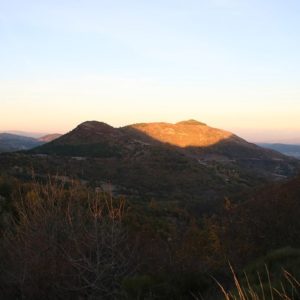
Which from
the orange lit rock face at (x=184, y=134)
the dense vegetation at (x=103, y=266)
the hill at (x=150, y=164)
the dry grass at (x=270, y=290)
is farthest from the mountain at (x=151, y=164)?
the dry grass at (x=270, y=290)

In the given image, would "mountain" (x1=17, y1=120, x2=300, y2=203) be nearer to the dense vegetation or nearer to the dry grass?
the dense vegetation

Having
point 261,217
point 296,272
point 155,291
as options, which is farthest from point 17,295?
point 261,217

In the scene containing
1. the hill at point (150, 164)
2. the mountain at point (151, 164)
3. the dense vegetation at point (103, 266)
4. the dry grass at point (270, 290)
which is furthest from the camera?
the mountain at point (151, 164)

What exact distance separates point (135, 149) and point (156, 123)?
71157 millimetres

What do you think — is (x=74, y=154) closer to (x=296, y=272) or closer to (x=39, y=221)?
(x=39, y=221)

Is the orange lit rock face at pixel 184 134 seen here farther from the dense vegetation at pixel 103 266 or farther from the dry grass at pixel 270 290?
the dry grass at pixel 270 290

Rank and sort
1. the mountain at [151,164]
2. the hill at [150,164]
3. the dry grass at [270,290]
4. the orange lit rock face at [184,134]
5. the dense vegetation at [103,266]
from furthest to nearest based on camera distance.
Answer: the orange lit rock face at [184,134] < the mountain at [151,164] < the hill at [150,164] < the dense vegetation at [103,266] < the dry grass at [270,290]

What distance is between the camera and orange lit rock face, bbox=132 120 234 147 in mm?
147875

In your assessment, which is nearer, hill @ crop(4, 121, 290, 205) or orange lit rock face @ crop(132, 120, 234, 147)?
hill @ crop(4, 121, 290, 205)

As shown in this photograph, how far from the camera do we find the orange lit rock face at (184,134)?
148 meters

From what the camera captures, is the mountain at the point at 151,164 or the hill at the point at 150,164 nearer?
the hill at the point at 150,164

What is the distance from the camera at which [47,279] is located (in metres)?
9.82

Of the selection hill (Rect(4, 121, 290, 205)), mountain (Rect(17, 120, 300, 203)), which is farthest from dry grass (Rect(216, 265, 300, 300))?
hill (Rect(4, 121, 290, 205))

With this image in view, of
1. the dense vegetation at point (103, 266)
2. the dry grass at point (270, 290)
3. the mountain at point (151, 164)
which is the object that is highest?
the dry grass at point (270, 290)
